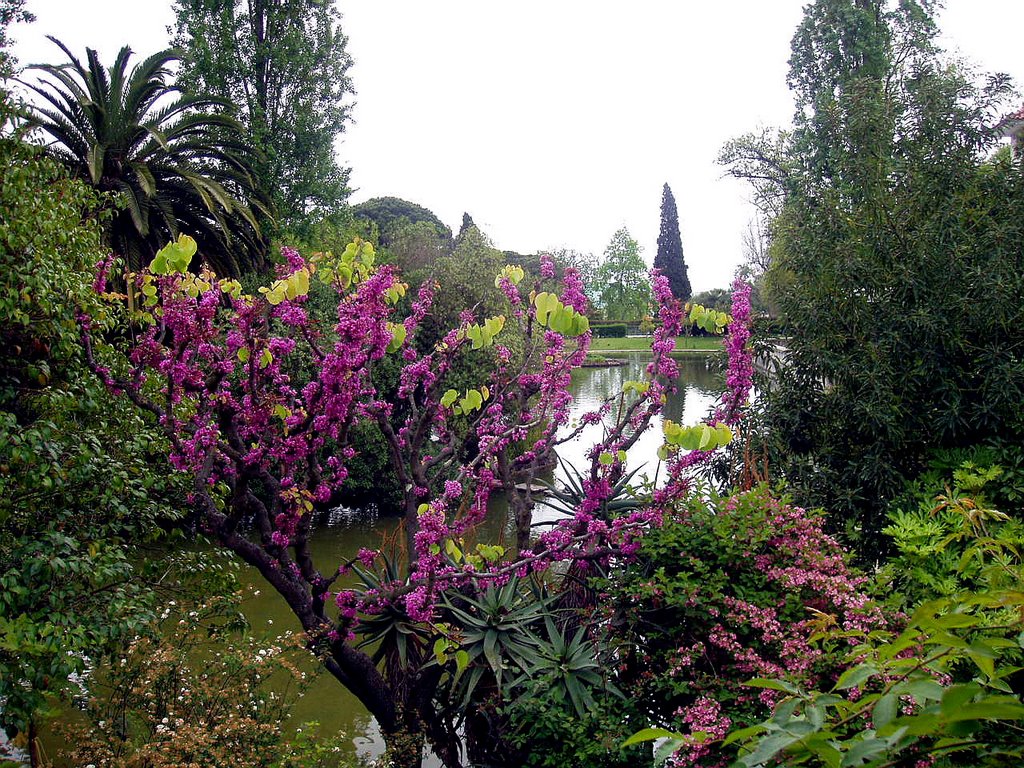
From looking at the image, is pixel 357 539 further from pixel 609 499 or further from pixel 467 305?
pixel 609 499

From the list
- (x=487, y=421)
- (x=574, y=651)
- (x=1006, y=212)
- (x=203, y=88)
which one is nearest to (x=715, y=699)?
(x=574, y=651)

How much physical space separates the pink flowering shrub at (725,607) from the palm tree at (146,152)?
339 inches

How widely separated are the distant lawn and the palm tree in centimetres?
3147

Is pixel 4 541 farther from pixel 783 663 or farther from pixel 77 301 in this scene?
pixel 783 663

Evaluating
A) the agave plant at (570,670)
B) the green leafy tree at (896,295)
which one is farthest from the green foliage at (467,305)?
the agave plant at (570,670)

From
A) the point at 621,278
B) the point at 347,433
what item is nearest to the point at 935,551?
the point at 347,433

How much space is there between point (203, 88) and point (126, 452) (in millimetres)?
15532

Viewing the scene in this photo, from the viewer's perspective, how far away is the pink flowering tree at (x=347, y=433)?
13.2ft

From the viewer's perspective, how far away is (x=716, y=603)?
3902 millimetres

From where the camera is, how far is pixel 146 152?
423 inches

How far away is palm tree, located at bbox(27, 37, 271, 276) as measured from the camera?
1020cm

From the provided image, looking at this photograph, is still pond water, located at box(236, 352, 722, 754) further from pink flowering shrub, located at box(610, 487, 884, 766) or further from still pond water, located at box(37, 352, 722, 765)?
pink flowering shrub, located at box(610, 487, 884, 766)

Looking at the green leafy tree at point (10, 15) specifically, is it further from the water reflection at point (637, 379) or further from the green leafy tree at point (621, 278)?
the green leafy tree at point (621, 278)

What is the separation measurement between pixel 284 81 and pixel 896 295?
1591cm
